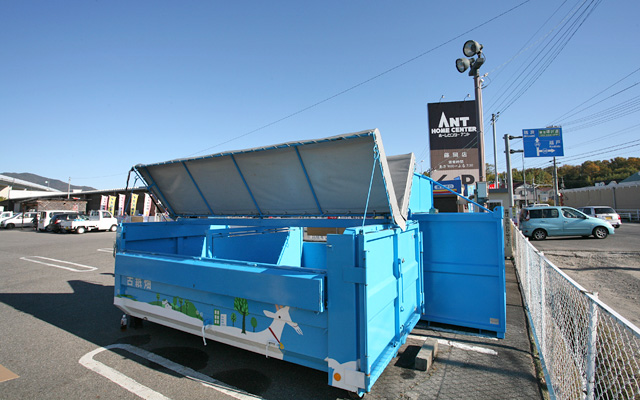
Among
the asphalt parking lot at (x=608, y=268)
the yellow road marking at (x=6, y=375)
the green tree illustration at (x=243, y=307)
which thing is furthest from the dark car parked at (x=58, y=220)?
the asphalt parking lot at (x=608, y=268)

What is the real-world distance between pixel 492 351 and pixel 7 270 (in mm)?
12885

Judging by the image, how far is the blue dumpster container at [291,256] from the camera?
2.63 metres

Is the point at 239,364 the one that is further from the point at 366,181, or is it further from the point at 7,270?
the point at 7,270

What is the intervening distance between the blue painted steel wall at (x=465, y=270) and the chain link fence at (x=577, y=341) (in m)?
0.52

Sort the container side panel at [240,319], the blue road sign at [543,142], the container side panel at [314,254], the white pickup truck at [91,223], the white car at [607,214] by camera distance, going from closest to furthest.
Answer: the container side panel at [240,319], the container side panel at [314,254], the blue road sign at [543,142], the white car at [607,214], the white pickup truck at [91,223]

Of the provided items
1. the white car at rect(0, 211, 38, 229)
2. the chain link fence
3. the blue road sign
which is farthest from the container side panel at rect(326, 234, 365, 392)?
the white car at rect(0, 211, 38, 229)

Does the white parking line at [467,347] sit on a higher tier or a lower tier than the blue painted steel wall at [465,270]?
lower

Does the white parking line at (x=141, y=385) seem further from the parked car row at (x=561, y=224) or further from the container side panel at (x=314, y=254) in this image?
the parked car row at (x=561, y=224)

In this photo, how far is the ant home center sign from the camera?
1406cm

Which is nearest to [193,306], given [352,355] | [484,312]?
[352,355]

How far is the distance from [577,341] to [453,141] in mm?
12708

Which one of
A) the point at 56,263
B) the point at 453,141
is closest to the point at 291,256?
the point at 56,263

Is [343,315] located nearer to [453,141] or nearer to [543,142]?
[453,141]

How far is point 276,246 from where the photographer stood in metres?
5.13
